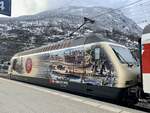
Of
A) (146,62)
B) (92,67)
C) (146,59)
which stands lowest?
(92,67)

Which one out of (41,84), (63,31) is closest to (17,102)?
(41,84)

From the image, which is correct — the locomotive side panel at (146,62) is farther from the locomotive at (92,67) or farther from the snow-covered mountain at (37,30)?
the snow-covered mountain at (37,30)

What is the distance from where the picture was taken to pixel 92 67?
1419cm

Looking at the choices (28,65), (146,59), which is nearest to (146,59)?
(146,59)

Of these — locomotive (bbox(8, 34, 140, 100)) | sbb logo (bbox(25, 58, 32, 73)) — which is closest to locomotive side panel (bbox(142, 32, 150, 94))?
locomotive (bbox(8, 34, 140, 100))

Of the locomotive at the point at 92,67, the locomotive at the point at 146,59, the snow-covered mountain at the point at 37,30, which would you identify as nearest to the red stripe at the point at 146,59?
the locomotive at the point at 146,59

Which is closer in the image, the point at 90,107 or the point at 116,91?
the point at 90,107

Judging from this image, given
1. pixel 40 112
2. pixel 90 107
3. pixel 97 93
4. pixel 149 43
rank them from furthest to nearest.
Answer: pixel 97 93 < pixel 90 107 < pixel 149 43 < pixel 40 112

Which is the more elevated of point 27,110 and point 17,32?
point 17,32

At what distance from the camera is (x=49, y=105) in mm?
11836

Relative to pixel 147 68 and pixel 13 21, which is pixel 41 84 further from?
pixel 13 21

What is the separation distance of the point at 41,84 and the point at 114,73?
30.0 ft

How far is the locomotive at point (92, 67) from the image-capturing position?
12716 mm

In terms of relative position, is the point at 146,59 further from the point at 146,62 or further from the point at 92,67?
the point at 92,67
